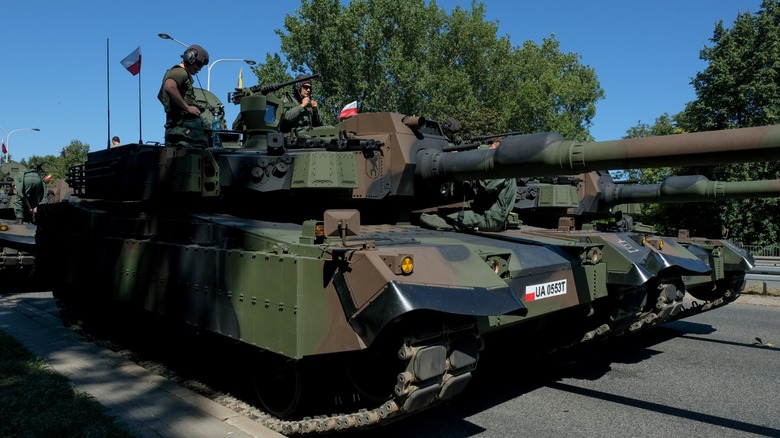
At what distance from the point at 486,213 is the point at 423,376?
11.1ft

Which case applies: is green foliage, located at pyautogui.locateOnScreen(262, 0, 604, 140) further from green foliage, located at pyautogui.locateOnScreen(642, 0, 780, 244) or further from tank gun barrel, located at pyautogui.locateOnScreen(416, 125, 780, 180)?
tank gun barrel, located at pyautogui.locateOnScreen(416, 125, 780, 180)

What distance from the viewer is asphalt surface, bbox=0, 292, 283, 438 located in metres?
5.02

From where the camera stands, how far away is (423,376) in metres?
4.51

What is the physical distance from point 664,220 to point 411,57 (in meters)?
15.6

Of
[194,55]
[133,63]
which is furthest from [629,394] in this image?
[133,63]

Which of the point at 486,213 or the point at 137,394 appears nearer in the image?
the point at 137,394

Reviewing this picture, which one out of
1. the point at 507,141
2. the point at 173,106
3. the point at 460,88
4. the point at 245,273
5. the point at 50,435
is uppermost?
the point at 460,88

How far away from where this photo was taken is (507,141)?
5688 millimetres

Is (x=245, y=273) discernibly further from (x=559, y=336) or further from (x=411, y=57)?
(x=411, y=57)

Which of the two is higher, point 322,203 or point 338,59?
point 338,59

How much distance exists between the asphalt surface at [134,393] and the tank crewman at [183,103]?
2574mm

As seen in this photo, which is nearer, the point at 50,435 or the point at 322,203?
the point at 50,435

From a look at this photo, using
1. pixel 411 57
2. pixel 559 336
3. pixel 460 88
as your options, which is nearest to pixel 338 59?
pixel 411 57

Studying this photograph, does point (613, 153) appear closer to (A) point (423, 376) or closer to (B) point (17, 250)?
(A) point (423, 376)
